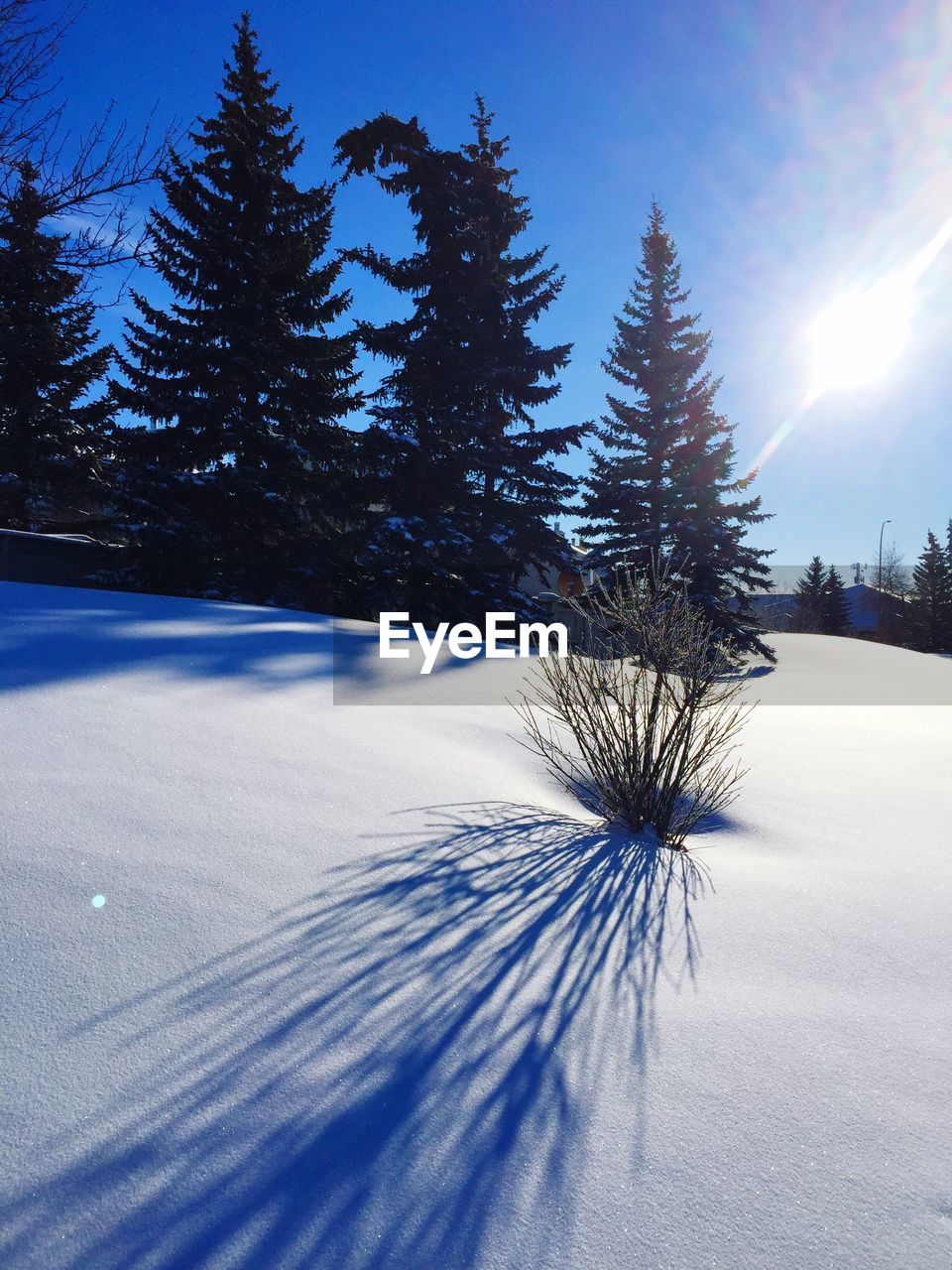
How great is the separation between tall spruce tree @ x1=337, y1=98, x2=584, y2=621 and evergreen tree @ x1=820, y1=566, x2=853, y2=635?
90.1ft

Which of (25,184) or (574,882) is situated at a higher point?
(25,184)

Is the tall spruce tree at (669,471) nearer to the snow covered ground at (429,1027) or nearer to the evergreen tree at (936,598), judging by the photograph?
the snow covered ground at (429,1027)

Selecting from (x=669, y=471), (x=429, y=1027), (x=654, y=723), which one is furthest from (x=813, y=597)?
(x=429, y=1027)

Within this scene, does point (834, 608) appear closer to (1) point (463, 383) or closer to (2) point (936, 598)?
(2) point (936, 598)

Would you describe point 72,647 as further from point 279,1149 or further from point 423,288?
point 423,288

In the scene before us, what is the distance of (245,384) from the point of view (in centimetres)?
1302

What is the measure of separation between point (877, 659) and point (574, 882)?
16.3 m

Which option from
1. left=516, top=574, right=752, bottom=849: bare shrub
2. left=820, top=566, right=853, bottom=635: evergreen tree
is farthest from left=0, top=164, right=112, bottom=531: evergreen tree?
left=820, top=566, right=853, bottom=635: evergreen tree

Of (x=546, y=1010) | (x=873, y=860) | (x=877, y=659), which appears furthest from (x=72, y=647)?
(x=877, y=659)

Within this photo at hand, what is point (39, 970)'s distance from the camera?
5.41ft

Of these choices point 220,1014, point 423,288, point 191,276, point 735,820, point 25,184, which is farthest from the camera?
point 423,288

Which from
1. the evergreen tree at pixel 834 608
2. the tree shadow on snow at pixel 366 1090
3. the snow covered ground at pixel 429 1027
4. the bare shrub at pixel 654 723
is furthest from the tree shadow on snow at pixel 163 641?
the evergreen tree at pixel 834 608

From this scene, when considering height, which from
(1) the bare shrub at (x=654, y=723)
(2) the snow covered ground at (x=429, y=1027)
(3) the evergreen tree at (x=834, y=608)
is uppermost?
(3) the evergreen tree at (x=834, y=608)

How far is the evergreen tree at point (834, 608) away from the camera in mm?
36250
